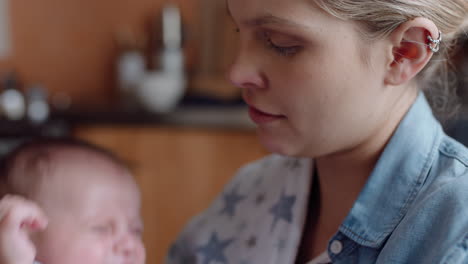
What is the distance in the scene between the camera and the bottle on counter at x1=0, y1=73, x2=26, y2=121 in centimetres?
244

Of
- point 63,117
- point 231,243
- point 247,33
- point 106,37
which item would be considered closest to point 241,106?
point 63,117

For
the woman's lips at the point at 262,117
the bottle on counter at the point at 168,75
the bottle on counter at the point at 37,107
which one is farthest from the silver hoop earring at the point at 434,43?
the bottle on counter at the point at 37,107

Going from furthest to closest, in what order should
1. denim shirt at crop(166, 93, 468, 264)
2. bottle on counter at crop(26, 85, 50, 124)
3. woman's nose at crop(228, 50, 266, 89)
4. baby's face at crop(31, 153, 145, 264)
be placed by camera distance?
bottle on counter at crop(26, 85, 50, 124) → baby's face at crop(31, 153, 145, 264) → woman's nose at crop(228, 50, 266, 89) → denim shirt at crop(166, 93, 468, 264)

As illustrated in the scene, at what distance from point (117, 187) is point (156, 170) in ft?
4.40

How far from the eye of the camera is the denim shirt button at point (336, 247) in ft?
3.10

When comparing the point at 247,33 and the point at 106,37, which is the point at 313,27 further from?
the point at 106,37

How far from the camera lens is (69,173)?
3.68ft

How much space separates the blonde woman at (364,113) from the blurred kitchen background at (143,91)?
4.68 ft

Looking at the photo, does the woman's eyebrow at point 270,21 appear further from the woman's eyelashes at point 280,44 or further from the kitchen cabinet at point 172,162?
the kitchen cabinet at point 172,162

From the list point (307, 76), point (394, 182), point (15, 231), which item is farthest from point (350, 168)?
point (15, 231)

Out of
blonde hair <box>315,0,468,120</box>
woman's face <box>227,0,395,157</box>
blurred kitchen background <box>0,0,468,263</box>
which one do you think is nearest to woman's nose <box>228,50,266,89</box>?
woman's face <box>227,0,395,157</box>

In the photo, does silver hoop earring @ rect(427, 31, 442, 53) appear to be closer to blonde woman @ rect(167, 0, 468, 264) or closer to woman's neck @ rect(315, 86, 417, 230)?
blonde woman @ rect(167, 0, 468, 264)

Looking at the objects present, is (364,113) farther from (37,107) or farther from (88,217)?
(37,107)

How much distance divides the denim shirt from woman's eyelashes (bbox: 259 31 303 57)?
0.24 metres
